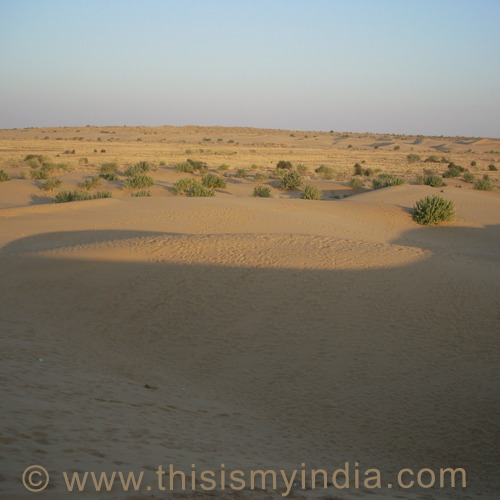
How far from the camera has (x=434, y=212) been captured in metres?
16.3

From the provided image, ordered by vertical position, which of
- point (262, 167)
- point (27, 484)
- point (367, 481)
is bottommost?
point (367, 481)

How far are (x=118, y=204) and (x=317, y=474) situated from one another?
13.8 m

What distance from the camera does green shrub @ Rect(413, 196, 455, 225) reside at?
53.7ft

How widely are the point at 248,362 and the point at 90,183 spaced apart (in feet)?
65.1

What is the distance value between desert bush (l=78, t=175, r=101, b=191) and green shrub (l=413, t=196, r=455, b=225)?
16139 mm

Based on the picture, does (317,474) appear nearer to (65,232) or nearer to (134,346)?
(134,346)

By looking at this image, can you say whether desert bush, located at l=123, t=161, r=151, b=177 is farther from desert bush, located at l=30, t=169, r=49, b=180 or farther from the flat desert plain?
the flat desert plain

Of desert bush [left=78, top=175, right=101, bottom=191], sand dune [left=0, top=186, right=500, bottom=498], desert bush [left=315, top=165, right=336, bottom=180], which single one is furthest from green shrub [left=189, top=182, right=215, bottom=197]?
desert bush [left=315, top=165, right=336, bottom=180]

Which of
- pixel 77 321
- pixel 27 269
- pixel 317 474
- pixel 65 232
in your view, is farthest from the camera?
pixel 65 232

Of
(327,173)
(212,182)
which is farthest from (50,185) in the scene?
(327,173)

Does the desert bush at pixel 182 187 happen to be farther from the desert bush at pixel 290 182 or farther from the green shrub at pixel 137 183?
the desert bush at pixel 290 182

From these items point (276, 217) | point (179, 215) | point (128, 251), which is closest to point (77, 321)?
point (128, 251)

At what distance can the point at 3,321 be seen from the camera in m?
6.88

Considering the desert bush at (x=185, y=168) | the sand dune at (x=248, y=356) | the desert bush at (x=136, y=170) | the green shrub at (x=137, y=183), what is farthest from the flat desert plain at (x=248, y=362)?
the desert bush at (x=185, y=168)
